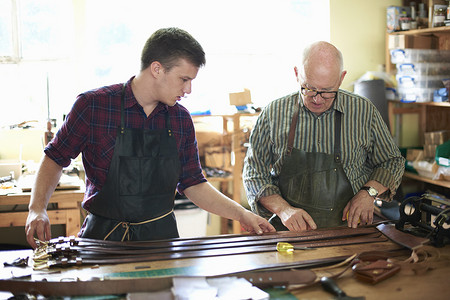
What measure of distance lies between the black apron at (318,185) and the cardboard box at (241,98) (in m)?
2.14

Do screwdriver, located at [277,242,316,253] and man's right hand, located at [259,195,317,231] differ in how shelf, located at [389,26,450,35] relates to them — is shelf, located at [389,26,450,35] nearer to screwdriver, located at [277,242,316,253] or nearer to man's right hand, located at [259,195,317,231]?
man's right hand, located at [259,195,317,231]

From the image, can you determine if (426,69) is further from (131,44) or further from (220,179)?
(131,44)

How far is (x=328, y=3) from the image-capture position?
202 inches

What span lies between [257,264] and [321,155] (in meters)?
0.94

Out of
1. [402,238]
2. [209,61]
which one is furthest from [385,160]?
[209,61]

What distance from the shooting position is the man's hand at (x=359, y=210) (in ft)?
8.32

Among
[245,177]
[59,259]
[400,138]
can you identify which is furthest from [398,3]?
[59,259]

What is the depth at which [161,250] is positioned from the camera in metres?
2.08

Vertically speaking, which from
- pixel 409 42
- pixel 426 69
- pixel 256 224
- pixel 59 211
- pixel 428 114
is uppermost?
pixel 409 42

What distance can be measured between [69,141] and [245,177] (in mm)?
951

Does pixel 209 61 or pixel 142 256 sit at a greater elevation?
pixel 209 61

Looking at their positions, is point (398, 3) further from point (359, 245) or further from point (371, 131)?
point (359, 245)

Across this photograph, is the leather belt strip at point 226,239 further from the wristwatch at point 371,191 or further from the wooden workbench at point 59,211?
the wooden workbench at point 59,211

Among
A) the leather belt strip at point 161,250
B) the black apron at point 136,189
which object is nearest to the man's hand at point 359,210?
the leather belt strip at point 161,250
